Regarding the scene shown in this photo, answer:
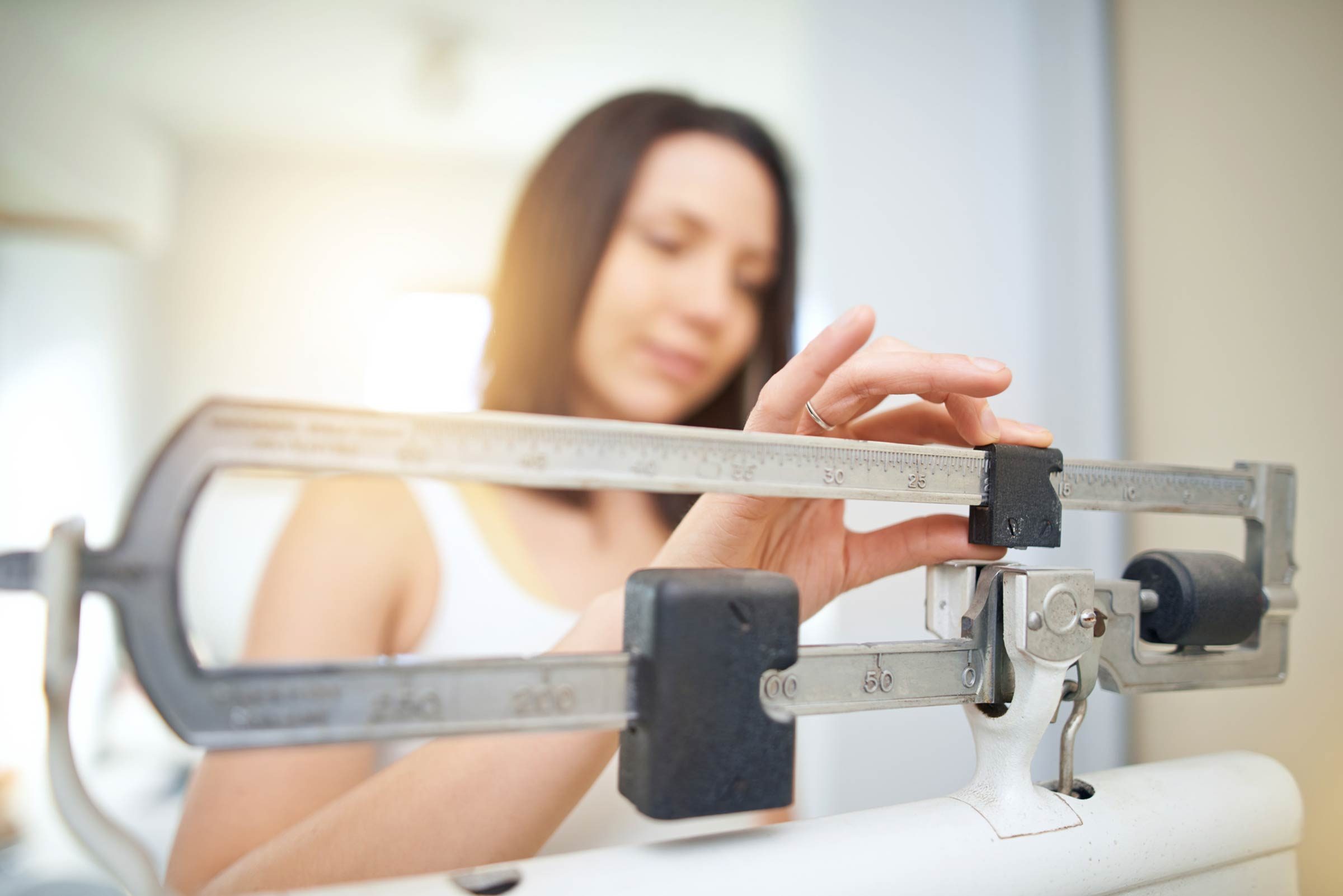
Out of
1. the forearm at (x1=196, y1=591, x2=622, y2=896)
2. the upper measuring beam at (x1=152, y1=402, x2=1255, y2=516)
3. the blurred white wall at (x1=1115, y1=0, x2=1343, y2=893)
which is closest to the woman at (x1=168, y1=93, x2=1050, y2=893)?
the forearm at (x1=196, y1=591, x2=622, y2=896)

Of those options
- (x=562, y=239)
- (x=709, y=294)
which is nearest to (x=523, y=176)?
(x=562, y=239)

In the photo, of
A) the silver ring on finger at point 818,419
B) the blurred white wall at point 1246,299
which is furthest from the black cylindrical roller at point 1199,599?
the blurred white wall at point 1246,299

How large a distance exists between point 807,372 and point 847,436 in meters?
0.17

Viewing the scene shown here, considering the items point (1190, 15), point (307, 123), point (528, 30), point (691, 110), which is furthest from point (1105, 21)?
point (307, 123)

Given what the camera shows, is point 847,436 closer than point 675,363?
Yes

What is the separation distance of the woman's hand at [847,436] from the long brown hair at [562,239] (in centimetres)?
56

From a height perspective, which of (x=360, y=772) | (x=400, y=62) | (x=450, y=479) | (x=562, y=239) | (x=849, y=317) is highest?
(x=400, y=62)

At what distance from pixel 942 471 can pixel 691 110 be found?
100 cm

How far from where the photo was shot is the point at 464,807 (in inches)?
28.6

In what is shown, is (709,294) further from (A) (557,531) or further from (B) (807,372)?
(B) (807,372)

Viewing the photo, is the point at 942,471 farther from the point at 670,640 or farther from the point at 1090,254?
the point at 1090,254

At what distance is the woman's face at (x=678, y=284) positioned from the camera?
1.25 metres

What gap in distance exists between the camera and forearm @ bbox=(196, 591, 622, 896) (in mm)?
720

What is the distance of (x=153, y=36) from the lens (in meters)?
1.13
